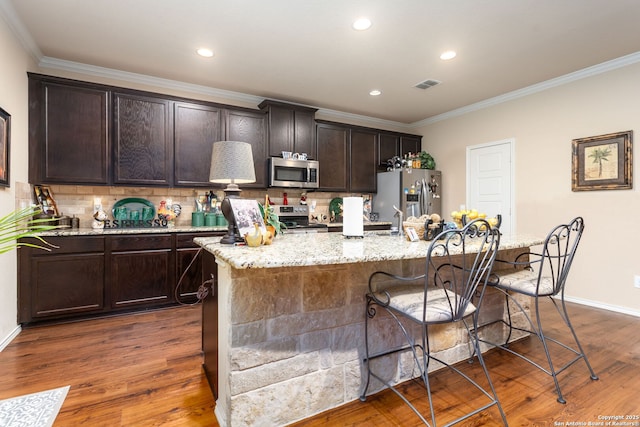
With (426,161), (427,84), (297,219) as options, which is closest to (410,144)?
(426,161)

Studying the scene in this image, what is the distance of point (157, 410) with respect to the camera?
1711 mm

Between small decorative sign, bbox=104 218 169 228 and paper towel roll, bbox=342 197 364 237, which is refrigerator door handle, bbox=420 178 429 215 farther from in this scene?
small decorative sign, bbox=104 218 169 228

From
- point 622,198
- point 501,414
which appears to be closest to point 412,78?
point 622,198

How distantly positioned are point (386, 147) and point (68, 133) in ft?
13.2

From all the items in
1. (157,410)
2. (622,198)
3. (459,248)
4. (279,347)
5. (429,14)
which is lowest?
(157,410)

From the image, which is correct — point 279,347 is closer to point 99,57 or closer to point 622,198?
point 99,57

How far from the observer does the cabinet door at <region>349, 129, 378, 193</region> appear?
16.0ft

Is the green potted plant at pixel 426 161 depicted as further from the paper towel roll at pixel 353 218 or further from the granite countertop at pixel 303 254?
the granite countertop at pixel 303 254

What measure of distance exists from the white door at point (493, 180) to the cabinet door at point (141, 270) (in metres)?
4.07

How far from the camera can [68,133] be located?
3.14 metres

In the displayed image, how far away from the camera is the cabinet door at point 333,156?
15.1ft

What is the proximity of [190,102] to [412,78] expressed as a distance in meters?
2.53

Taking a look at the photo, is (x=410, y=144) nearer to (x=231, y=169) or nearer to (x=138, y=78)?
(x=138, y=78)

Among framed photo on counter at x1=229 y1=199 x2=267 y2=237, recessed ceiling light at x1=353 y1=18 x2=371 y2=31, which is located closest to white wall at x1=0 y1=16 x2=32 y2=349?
framed photo on counter at x1=229 y1=199 x2=267 y2=237
